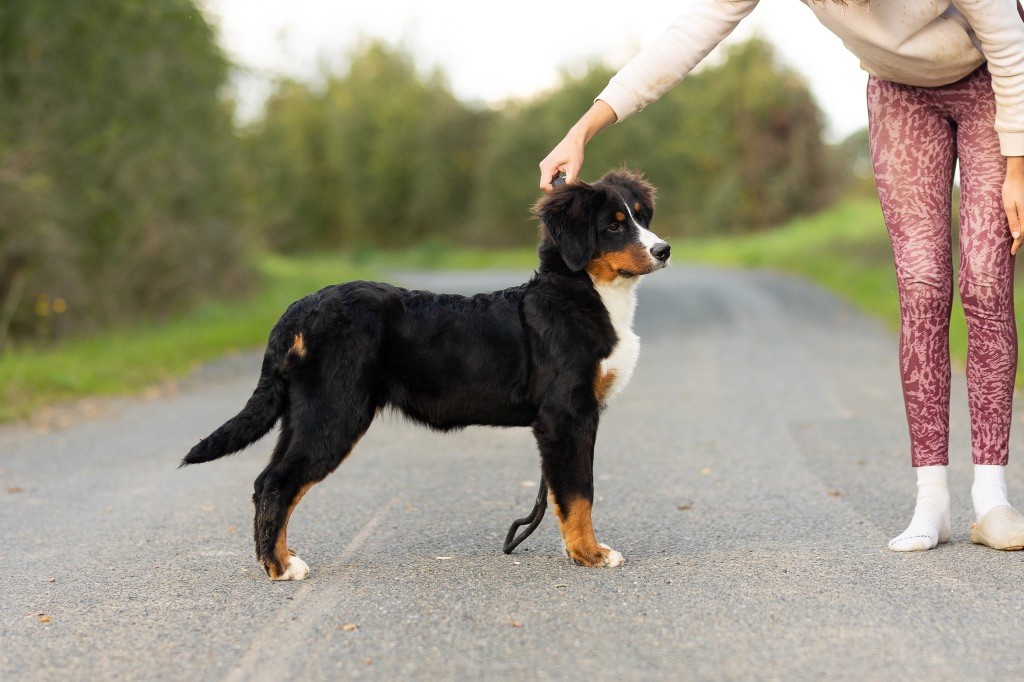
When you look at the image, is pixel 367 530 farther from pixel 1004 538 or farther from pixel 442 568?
pixel 1004 538

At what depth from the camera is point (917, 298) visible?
14.1 feet

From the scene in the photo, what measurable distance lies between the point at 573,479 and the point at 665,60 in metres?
1.66

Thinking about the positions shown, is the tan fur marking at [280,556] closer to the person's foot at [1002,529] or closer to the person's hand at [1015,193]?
the person's foot at [1002,529]

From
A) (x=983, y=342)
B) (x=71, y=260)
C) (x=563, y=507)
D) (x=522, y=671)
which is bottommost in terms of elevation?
(x=522, y=671)

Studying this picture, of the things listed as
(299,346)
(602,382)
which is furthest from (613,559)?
(299,346)

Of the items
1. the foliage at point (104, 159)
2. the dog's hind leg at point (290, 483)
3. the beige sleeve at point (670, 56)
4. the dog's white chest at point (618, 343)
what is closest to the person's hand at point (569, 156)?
the beige sleeve at point (670, 56)

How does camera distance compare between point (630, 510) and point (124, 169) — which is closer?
point (630, 510)

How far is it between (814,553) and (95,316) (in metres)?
11.3

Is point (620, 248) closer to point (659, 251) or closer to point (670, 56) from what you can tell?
point (659, 251)

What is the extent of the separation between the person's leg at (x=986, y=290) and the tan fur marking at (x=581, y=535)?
4.68 ft

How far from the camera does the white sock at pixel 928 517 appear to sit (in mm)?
4129

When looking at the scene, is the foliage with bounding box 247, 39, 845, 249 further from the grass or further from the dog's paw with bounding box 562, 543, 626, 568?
the dog's paw with bounding box 562, 543, 626, 568

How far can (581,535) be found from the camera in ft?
13.2

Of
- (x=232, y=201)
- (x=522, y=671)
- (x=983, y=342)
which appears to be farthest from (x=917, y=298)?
(x=232, y=201)
